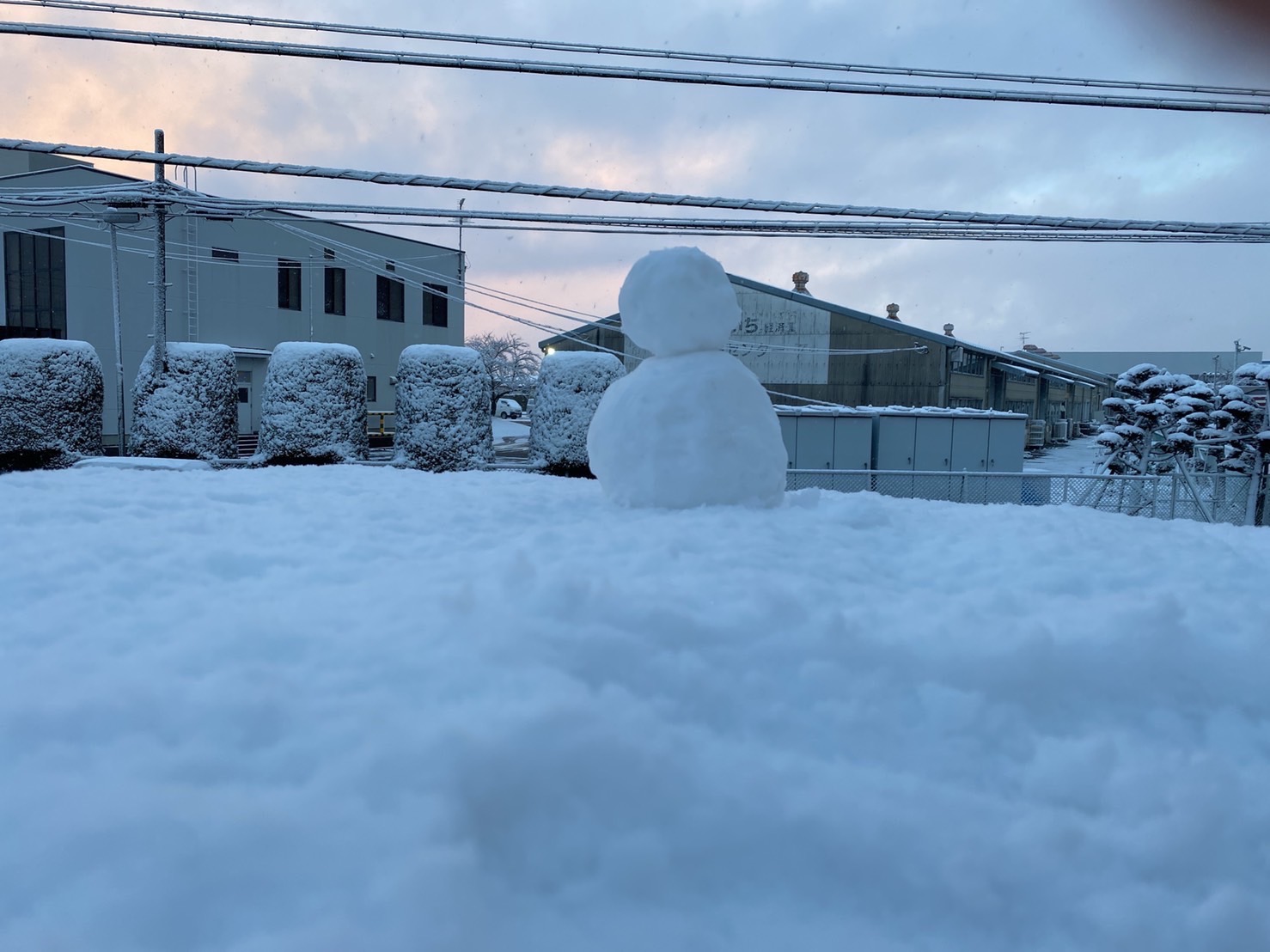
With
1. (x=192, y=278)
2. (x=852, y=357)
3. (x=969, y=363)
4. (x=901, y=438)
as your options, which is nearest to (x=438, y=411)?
(x=901, y=438)

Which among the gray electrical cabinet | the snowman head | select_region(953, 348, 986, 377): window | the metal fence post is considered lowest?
the metal fence post

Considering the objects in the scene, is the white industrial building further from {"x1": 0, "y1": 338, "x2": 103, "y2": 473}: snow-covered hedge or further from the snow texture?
the snow texture

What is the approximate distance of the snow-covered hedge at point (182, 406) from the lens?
1088 cm

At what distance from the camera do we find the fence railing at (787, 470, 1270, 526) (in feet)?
38.5

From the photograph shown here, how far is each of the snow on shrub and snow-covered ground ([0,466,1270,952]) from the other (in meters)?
7.36

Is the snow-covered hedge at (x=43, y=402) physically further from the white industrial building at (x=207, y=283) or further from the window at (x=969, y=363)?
the window at (x=969, y=363)

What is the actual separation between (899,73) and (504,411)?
40.7 m

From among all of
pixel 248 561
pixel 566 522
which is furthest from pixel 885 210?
pixel 248 561

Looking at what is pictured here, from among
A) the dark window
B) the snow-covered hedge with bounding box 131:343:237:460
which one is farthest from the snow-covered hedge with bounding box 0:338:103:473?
the dark window

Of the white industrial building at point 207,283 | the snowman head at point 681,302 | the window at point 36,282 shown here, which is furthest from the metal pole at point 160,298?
the window at point 36,282

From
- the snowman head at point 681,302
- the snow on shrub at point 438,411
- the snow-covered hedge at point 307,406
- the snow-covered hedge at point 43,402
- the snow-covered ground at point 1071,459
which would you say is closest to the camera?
the snowman head at point 681,302

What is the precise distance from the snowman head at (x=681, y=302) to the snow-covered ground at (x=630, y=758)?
2.52 m

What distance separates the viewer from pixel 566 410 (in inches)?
445

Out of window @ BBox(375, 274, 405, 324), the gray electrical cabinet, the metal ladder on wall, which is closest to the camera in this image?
the gray electrical cabinet
